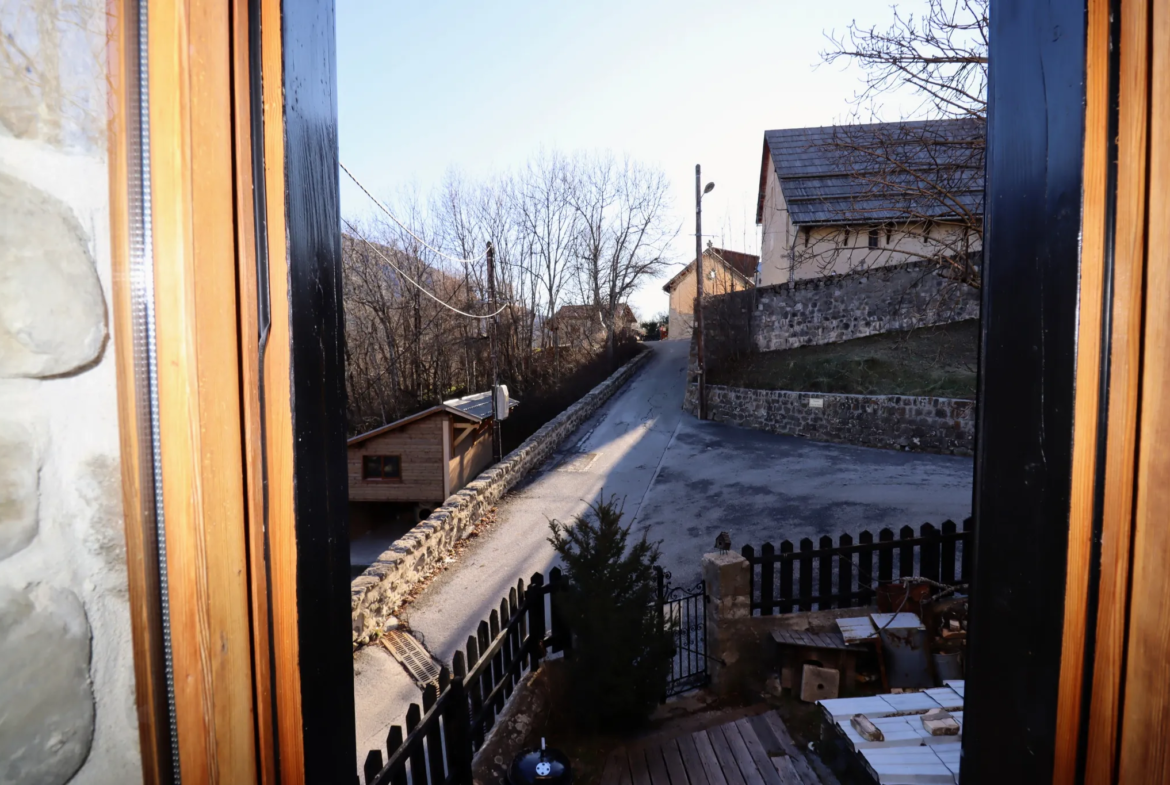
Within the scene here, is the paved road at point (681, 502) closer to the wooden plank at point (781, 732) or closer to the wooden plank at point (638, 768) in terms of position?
the wooden plank at point (638, 768)

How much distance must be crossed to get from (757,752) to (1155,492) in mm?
3479

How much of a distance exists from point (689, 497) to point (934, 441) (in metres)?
5.17

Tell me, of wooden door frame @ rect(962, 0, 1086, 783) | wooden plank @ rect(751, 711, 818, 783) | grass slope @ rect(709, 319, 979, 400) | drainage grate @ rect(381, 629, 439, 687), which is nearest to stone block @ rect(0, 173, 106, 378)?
wooden door frame @ rect(962, 0, 1086, 783)

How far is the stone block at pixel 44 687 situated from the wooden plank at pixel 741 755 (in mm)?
3436

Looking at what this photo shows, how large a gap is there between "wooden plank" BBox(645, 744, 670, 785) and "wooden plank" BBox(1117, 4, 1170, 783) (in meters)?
3.15

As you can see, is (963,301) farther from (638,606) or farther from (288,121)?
(288,121)

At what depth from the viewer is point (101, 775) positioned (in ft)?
1.99

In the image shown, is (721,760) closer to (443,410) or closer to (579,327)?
(443,410)

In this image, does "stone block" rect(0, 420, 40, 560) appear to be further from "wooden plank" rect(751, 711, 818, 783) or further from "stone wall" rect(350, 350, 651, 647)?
"wooden plank" rect(751, 711, 818, 783)

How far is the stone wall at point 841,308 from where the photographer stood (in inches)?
588

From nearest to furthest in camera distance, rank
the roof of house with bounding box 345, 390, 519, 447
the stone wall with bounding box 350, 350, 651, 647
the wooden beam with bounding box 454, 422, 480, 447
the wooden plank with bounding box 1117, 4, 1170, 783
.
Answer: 1. the wooden plank with bounding box 1117, 4, 1170, 783
2. the stone wall with bounding box 350, 350, 651, 647
3. the roof of house with bounding box 345, 390, 519, 447
4. the wooden beam with bounding box 454, 422, 480, 447

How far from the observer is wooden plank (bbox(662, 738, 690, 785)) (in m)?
3.36

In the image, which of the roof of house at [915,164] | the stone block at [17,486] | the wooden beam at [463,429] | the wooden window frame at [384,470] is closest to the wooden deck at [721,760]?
the stone block at [17,486]

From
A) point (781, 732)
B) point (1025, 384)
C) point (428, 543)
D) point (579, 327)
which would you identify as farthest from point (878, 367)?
point (579, 327)
